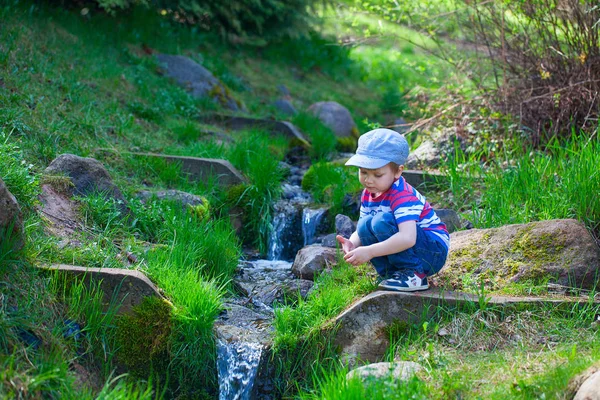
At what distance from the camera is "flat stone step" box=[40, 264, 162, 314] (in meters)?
4.60

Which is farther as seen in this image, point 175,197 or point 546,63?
point 546,63

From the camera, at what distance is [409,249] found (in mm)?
4695

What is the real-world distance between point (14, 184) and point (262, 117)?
6526 millimetres

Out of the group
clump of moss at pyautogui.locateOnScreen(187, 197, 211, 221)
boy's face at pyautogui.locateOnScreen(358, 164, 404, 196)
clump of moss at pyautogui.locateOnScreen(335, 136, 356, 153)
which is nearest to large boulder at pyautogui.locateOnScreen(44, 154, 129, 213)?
clump of moss at pyautogui.locateOnScreen(187, 197, 211, 221)

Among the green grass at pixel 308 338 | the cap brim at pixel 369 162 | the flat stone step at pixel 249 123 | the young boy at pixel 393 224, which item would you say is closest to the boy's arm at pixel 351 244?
the young boy at pixel 393 224

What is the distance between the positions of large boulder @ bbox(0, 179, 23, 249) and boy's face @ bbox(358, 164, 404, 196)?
217 centimetres

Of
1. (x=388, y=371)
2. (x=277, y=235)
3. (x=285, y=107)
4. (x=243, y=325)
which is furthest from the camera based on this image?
(x=285, y=107)

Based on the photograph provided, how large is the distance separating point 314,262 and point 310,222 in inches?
67.8

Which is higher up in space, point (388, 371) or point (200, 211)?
point (388, 371)

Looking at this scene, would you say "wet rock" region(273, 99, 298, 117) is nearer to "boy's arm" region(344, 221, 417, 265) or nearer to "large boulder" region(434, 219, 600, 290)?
"large boulder" region(434, 219, 600, 290)

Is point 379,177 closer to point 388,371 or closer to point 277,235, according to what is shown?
point 388,371

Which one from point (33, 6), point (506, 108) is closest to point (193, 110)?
point (33, 6)

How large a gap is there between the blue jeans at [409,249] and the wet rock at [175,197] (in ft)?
7.98

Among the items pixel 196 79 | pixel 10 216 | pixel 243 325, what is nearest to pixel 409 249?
pixel 243 325
